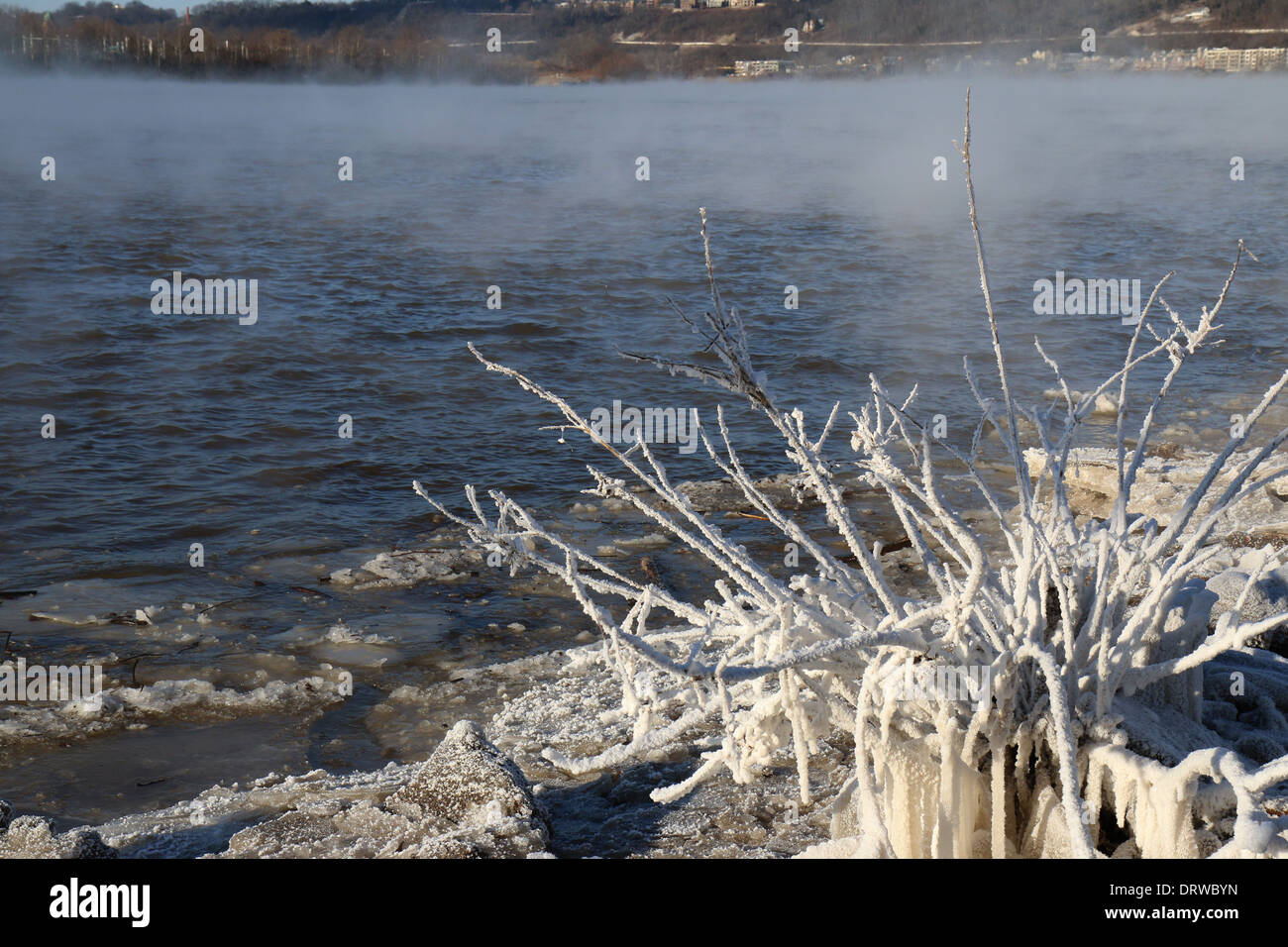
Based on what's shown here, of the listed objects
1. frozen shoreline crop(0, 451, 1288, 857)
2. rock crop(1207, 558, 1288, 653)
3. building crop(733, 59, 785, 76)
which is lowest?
frozen shoreline crop(0, 451, 1288, 857)

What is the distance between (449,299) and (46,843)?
27.7ft

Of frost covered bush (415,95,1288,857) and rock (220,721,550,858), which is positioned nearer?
frost covered bush (415,95,1288,857)

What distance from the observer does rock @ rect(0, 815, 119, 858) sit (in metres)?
2.43

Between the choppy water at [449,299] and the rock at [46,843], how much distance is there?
940 mm

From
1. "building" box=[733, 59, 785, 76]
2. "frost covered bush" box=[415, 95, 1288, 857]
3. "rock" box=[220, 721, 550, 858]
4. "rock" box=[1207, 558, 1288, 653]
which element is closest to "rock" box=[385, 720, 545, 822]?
"rock" box=[220, 721, 550, 858]

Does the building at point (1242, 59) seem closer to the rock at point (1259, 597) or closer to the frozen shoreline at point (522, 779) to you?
the frozen shoreline at point (522, 779)

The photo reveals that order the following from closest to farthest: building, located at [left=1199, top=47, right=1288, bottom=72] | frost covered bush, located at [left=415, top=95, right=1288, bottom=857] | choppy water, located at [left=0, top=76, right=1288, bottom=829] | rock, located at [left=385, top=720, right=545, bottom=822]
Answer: frost covered bush, located at [left=415, top=95, right=1288, bottom=857], rock, located at [left=385, top=720, right=545, bottom=822], choppy water, located at [left=0, top=76, right=1288, bottom=829], building, located at [left=1199, top=47, right=1288, bottom=72]

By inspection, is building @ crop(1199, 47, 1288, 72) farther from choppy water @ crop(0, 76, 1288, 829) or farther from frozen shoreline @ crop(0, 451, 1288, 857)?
frozen shoreline @ crop(0, 451, 1288, 857)

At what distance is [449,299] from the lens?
10617 millimetres

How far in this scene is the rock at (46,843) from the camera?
2426mm

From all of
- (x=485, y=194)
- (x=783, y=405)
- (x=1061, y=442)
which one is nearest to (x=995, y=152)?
(x=485, y=194)

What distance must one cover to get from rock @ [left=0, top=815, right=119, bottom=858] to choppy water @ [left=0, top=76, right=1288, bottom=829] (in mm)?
940

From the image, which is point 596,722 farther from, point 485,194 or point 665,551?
point 485,194

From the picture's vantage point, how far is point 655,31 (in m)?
52.8
